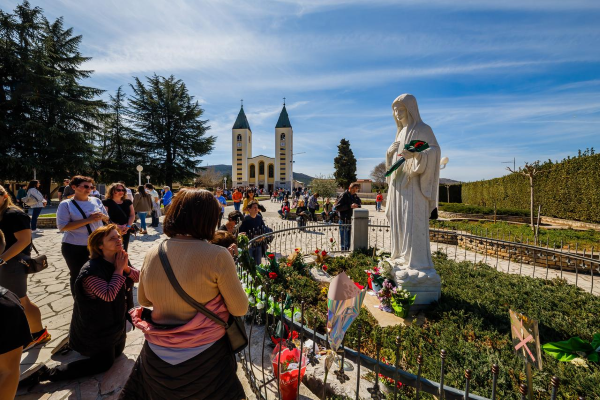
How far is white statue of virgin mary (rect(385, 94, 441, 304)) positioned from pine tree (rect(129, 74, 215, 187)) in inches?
1199

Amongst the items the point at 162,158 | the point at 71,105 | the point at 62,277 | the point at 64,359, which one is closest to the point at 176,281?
the point at 64,359

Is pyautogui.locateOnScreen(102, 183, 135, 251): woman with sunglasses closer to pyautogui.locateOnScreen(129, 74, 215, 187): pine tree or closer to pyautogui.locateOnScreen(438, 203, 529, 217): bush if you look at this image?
pyautogui.locateOnScreen(438, 203, 529, 217): bush

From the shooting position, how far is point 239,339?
1.75 meters

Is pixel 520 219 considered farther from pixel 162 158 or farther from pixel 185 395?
pixel 162 158

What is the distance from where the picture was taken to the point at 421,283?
4258 mm

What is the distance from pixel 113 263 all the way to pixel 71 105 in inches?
1093

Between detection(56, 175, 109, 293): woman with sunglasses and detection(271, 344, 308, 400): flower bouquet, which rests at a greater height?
detection(56, 175, 109, 293): woman with sunglasses

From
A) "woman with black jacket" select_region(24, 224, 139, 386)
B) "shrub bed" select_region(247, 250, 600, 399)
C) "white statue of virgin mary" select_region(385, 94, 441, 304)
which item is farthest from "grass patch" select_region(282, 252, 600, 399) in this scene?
Result: "woman with black jacket" select_region(24, 224, 139, 386)

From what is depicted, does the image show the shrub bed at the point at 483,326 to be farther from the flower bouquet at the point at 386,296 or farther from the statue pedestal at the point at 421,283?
the flower bouquet at the point at 386,296

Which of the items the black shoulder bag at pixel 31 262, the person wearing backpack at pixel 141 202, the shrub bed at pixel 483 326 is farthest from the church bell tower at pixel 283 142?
the black shoulder bag at pixel 31 262

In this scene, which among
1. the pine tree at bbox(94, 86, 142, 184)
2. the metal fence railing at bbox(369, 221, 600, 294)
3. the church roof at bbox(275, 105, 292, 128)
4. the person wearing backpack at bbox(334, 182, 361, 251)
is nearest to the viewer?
the metal fence railing at bbox(369, 221, 600, 294)

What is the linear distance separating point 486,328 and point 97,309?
14.5ft

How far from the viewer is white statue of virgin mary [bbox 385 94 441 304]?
13.7 feet

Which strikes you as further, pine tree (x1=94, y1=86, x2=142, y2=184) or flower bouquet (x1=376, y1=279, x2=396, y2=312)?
pine tree (x1=94, y1=86, x2=142, y2=184)
